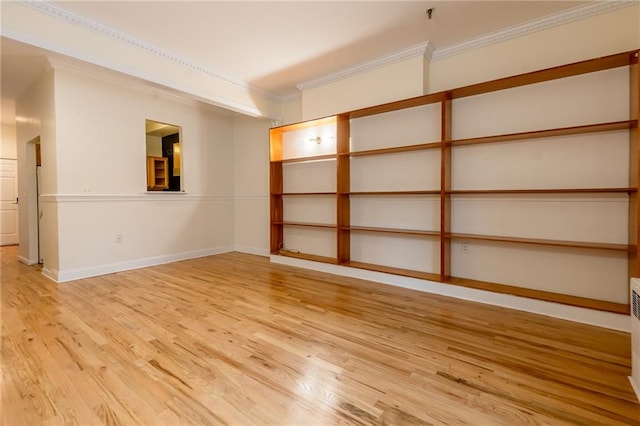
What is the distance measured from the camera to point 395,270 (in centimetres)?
367

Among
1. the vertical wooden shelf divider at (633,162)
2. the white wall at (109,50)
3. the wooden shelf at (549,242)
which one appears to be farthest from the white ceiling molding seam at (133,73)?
the vertical wooden shelf divider at (633,162)

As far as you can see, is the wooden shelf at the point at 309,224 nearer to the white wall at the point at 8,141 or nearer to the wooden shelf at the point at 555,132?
the wooden shelf at the point at 555,132

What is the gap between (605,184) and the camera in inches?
102

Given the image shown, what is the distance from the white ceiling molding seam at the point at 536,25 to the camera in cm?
264

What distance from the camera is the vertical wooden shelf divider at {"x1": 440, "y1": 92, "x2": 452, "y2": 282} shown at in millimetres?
3151

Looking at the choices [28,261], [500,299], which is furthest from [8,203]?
[500,299]

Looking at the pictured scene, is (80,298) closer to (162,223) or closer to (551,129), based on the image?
(162,223)

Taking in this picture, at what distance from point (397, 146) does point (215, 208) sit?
11.9 ft

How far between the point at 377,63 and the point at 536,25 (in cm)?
166

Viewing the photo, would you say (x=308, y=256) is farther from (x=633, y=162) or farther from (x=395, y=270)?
(x=633, y=162)

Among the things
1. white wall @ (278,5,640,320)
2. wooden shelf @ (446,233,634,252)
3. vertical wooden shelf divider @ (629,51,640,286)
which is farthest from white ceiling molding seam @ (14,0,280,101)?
vertical wooden shelf divider @ (629,51,640,286)

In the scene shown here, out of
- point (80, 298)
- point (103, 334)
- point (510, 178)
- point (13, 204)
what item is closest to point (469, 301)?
point (510, 178)

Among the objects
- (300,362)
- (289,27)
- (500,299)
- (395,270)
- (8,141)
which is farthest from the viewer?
(8,141)

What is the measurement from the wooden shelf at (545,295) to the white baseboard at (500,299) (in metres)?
0.03
